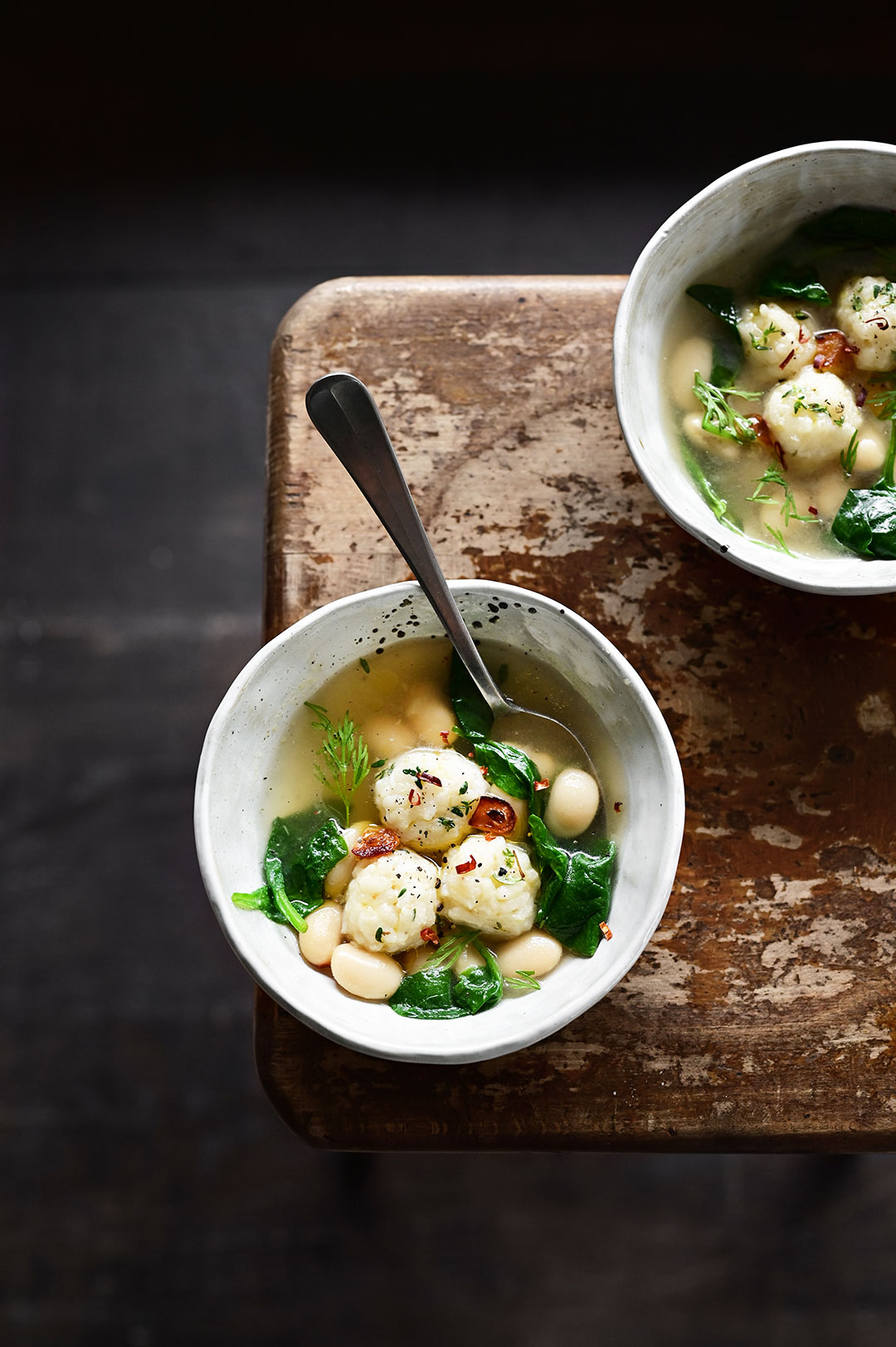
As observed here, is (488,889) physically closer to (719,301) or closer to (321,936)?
(321,936)

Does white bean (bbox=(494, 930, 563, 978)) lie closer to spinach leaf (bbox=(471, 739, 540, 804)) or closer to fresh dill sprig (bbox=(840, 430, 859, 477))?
spinach leaf (bbox=(471, 739, 540, 804))

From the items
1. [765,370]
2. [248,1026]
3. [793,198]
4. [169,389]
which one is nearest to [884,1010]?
[765,370]

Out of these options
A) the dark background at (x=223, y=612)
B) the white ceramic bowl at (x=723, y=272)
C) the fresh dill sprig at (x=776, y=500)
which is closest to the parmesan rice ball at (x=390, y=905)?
the white ceramic bowl at (x=723, y=272)

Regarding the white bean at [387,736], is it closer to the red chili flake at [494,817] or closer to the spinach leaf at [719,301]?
the red chili flake at [494,817]

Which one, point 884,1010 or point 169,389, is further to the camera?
point 169,389

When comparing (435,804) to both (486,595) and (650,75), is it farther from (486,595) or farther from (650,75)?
(650,75)

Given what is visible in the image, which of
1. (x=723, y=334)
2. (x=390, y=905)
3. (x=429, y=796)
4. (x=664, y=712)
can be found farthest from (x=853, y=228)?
(x=390, y=905)
